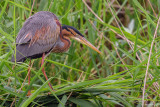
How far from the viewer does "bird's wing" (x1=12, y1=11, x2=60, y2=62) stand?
99.2 inches

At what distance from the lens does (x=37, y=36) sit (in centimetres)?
260

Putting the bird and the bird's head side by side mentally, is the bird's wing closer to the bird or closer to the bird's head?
the bird

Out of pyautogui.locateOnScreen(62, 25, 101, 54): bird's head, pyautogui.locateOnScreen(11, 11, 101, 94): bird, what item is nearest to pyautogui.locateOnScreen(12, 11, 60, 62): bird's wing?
pyautogui.locateOnScreen(11, 11, 101, 94): bird

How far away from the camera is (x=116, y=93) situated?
91.0 inches

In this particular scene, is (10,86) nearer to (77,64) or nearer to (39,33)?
(39,33)

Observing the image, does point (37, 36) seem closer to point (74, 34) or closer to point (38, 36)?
point (38, 36)

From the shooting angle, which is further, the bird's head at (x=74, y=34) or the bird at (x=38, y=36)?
the bird's head at (x=74, y=34)

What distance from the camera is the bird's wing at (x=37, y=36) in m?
2.52

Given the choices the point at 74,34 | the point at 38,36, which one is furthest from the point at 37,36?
the point at 74,34

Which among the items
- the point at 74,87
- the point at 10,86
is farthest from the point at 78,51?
the point at 74,87

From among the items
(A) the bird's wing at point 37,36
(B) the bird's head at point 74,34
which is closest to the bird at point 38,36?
(A) the bird's wing at point 37,36

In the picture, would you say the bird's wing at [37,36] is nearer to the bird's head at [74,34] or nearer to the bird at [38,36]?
the bird at [38,36]

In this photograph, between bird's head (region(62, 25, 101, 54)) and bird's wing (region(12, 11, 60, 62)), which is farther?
bird's head (region(62, 25, 101, 54))

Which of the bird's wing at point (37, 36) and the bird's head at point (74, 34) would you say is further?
the bird's head at point (74, 34)
